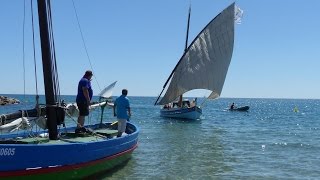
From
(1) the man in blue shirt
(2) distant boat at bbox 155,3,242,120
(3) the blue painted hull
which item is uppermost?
(2) distant boat at bbox 155,3,242,120

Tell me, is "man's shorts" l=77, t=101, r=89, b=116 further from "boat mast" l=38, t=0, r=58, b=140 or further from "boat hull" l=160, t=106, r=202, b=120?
"boat hull" l=160, t=106, r=202, b=120

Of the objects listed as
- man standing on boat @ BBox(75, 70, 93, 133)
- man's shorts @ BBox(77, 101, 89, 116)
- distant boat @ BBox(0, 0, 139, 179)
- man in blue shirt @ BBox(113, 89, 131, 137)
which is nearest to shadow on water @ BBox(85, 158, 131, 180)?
distant boat @ BBox(0, 0, 139, 179)

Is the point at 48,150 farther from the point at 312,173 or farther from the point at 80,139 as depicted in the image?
the point at 312,173

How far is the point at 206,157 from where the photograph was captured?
19562 millimetres

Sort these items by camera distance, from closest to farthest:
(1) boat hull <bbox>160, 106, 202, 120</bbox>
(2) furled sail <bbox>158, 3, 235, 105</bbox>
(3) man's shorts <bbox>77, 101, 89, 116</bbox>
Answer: (3) man's shorts <bbox>77, 101, 89, 116</bbox>
(2) furled sail <bbox>158, 3, 235, 105</bbox>
(1) boat hull <bbox>160, 106, 202, 120</bbox>

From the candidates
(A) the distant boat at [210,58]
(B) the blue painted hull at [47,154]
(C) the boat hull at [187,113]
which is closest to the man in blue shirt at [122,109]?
(B) the blue painted hull at [47,154]

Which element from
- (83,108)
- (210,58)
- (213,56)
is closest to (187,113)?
(210,58)

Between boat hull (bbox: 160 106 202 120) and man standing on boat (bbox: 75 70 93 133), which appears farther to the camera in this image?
boat hull (bbox: 160 106 202 120)

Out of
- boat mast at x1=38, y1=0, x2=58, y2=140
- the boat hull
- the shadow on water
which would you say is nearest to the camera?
boat mast at x1=38, y1=0, x2=58, y2=140

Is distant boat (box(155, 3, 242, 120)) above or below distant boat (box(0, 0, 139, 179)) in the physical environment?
above

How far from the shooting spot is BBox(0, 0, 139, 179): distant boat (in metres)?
10.7

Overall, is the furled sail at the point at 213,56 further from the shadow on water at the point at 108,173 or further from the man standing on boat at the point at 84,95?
the man standing on boat at the point at 84,95

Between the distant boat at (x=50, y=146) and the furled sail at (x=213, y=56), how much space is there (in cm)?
2753

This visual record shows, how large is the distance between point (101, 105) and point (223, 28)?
2677 centimetres
